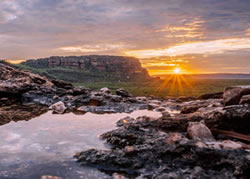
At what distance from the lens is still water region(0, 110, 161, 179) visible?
535 centimetres

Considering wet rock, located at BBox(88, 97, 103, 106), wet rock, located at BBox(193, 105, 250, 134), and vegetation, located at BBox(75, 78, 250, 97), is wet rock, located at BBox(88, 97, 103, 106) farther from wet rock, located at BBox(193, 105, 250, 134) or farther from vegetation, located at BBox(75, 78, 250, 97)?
vegetation, located at BBox(75, 78, 250, 97)

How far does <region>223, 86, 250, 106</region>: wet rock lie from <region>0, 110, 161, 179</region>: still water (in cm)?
524

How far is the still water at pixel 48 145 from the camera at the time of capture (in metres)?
5.35

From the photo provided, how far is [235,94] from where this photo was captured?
10031 millimetres

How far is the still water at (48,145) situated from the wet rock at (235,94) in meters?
5.24

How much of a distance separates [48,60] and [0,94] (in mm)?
164423

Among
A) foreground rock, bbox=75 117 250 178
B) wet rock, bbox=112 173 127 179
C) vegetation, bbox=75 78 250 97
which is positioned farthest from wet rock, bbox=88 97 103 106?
vegetation, bbox=75 78 250 97

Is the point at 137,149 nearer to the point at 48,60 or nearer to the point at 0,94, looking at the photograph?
the point at 0,94

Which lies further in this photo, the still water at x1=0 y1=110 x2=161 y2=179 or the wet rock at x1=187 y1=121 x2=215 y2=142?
the wet rock at x1=187 y1=121 x2=215 y2=142

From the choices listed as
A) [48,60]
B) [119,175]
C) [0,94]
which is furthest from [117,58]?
[119,175]

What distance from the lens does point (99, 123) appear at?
10758 mm

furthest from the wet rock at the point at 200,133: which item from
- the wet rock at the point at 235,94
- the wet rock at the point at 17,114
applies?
the wet rock at the point at 17,114

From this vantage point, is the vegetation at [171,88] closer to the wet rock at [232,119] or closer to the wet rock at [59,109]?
the wet rock at [59,109]

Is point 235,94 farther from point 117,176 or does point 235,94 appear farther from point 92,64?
point 92,64
